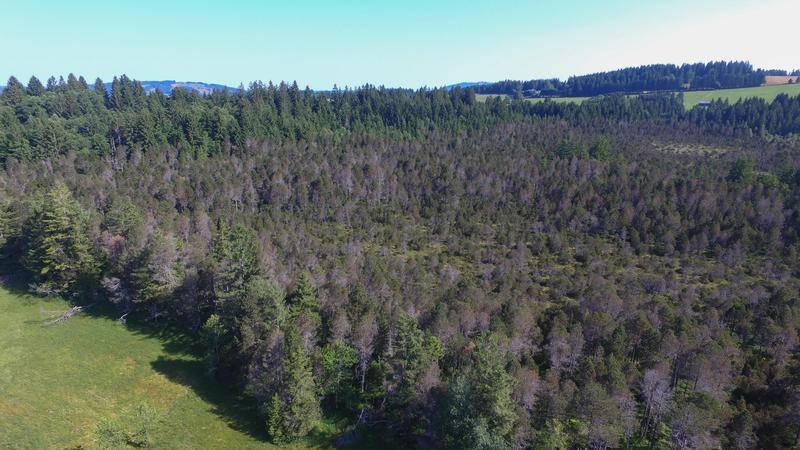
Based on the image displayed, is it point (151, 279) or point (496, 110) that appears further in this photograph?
point (496, 110)

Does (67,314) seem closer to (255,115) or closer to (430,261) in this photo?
(430,261)

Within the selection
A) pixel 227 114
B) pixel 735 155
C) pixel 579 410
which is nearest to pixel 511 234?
pixel 579 410

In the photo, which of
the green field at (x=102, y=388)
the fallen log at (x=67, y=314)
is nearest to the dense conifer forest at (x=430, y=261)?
the green field at (x=102, y=388)

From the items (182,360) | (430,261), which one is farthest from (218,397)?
(430,261)

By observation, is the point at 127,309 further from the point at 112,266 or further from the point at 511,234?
the point at 511,234

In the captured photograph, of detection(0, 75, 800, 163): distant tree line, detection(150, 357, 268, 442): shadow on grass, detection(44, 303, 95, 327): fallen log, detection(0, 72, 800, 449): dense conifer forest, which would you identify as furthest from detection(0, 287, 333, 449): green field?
detection(0, 75, 800, 163): distant tree line

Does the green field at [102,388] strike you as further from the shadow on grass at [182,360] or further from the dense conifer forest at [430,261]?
the dense conifer forest at [430,261]
